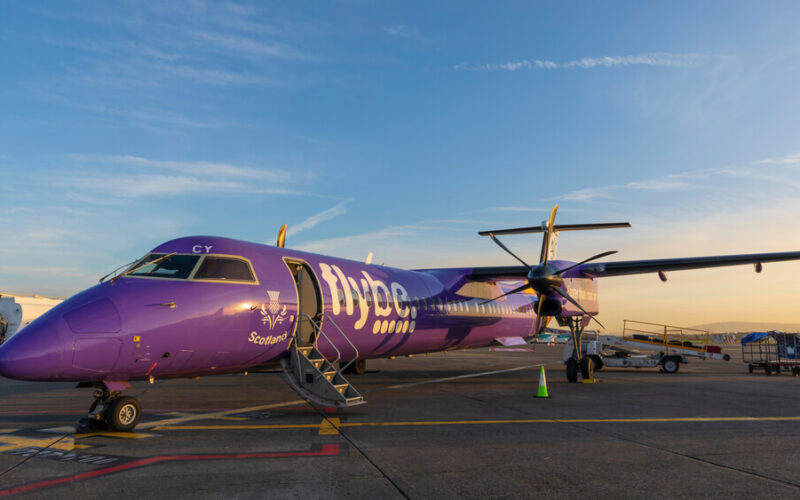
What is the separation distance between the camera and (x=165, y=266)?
8781mm

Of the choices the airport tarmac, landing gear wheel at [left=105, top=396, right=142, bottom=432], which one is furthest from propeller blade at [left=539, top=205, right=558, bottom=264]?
landing gear wheel at [left=105, top=396, right=142, bottom=432]

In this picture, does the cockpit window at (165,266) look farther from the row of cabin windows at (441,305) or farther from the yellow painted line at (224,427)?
the row of cabin windows at (441,305)

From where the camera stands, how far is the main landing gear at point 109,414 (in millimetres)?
7961

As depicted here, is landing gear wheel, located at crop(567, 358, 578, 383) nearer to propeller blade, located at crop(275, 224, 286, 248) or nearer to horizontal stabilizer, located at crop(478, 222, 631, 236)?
horizontal stabilizer, located at crop(478, 222, 631, 236)

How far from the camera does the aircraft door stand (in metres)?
10.6

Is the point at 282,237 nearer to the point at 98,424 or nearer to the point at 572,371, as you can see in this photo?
the point at 98,424


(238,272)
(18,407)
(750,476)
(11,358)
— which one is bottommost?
(18,407)

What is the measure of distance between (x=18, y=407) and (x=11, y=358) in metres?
5.89

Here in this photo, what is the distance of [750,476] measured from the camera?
563 cm

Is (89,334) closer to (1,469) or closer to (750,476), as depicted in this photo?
(1,469)

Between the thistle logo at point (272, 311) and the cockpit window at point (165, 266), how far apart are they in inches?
56.4

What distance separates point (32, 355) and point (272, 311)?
3.79 metres

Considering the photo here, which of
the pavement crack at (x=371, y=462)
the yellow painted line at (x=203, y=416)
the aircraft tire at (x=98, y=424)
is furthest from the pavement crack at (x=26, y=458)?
the pavement crack at (x=371, y=462)

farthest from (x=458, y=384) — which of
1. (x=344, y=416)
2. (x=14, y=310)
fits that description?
(x=14, y=310)
